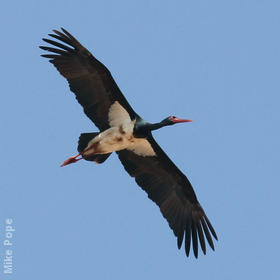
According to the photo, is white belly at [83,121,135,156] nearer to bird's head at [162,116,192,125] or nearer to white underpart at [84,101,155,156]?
white underpart at [84,101,155,156]

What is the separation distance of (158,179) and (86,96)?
2508mm

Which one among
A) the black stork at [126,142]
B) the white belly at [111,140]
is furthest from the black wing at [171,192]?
the white belly at [111,140]

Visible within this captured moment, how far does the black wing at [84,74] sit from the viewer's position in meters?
16.4

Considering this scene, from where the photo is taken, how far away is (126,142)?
55.2 feet

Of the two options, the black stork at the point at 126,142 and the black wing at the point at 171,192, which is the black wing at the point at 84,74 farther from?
the black wing at the point at 171,192

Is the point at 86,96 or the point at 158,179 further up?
the point at 86,96

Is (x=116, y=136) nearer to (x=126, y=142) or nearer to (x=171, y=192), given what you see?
(x=126, y=142)

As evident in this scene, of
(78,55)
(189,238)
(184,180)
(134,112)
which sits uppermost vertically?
(78,55)

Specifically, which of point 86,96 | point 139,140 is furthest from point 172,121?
point 86,96

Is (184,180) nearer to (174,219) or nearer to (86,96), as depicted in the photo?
(174,219)

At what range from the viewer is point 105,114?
1692 cm

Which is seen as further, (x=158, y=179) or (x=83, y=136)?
(x=158, y=179)

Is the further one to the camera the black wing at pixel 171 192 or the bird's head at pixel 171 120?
the black wing at pixel 171 192

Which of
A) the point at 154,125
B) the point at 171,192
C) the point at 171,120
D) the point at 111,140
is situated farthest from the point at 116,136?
the point at 171,192
